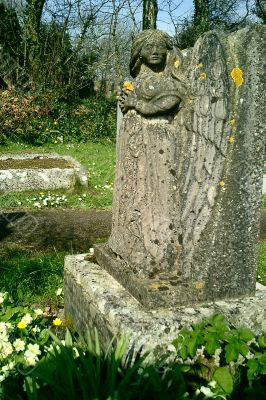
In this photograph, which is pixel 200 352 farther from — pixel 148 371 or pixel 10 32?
pixel 10 32

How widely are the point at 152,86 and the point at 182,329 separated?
1.39m

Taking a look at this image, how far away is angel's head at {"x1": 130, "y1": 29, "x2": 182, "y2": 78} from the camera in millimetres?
2648

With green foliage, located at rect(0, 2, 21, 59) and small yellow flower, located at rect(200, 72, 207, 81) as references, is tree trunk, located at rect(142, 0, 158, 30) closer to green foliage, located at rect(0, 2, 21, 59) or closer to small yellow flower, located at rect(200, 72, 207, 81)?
green foliage, located at rect(0, 2, 21, 59)

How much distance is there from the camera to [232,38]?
95.4 inches

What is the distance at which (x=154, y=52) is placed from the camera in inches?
104

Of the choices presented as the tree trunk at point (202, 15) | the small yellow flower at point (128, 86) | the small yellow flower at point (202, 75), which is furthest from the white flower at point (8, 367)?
the tree trunk at point (202, 15)

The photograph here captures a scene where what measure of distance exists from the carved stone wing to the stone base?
27 cm

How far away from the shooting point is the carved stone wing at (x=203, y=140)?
2439mm

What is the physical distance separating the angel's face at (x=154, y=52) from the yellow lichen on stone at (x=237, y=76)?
0.46m

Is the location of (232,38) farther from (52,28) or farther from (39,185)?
(52,28)

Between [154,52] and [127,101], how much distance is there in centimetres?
33

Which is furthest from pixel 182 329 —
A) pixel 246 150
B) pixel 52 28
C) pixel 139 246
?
pixel 52 28

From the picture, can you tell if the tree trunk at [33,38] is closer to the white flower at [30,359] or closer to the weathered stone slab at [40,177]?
the weathered stone slab at [40,177]

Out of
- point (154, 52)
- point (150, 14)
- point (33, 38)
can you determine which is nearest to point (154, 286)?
point (154, 52)
